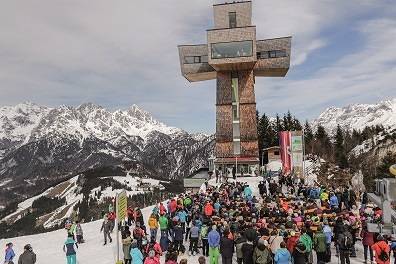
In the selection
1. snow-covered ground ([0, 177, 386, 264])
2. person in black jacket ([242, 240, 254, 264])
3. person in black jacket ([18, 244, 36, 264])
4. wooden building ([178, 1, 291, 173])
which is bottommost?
snow-covered ground ([0, 177, 386, 264])

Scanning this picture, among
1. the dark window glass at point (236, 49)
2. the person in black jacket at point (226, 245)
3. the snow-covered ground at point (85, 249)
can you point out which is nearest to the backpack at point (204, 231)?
the snow-covered ground at point (85, 249)

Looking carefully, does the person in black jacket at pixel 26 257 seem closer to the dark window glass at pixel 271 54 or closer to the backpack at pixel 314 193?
the backpack at pixel 314 193

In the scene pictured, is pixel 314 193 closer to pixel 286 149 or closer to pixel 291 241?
pixel 291 241

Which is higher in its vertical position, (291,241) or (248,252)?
(291,241)

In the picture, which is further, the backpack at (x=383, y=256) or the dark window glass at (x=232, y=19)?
the dark window glass at (x=232, y=19)

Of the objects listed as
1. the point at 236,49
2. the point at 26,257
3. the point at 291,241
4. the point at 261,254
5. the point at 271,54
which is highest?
the point at 271,54

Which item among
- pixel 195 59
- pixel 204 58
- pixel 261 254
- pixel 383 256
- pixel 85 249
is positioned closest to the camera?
pixel 383 256

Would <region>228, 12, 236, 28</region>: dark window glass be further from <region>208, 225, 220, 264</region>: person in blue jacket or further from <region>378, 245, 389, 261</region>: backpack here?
<region>378, 245, 389, 261</region>: backpack

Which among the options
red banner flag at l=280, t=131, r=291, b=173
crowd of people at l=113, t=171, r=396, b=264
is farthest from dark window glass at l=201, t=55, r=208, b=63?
crowd of people at l=113, t=171, r=396, b=264

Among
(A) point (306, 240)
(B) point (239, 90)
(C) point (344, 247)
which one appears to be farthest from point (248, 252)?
(B) point (239, 90)

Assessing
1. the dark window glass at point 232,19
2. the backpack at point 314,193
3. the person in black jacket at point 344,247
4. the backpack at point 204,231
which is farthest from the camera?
the dark window glass at point 232,19

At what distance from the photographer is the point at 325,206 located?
18.3m

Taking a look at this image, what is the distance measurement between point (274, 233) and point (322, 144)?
73480mm

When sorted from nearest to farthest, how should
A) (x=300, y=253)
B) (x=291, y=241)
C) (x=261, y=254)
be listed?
(x=261, y=254) → (x=300, y=253) → (x=291, y=241)
